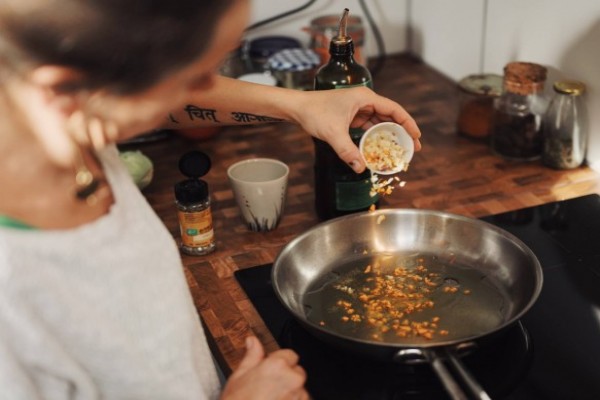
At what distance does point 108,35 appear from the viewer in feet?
1.76

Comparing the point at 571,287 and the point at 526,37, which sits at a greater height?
the point at 526,37

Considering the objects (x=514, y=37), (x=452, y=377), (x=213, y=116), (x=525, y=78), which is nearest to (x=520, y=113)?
(x=525, y=78)

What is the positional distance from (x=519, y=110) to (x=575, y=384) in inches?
26.7

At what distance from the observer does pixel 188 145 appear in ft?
5.35

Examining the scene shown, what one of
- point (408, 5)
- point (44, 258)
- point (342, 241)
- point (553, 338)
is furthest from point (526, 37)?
point (44, 258)

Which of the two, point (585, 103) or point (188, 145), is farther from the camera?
point (188, 145)

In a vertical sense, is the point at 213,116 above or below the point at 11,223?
below

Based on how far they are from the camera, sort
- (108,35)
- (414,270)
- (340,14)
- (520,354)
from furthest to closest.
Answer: (340,14) → (414,270) → (520,354) → (108,35)

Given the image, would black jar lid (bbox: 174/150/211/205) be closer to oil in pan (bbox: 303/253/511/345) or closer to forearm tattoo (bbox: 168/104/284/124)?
forearm tattoo (bbox: 168/104/284/124)

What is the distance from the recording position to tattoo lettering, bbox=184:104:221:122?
1.23 meters

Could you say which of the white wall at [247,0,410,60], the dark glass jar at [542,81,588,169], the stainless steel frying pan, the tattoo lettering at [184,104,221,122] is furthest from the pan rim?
the white wall at [247,0,410,60]

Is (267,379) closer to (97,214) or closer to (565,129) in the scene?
(97,214)

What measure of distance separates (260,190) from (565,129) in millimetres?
595

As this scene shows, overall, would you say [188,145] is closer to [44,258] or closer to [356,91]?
[356,91]
